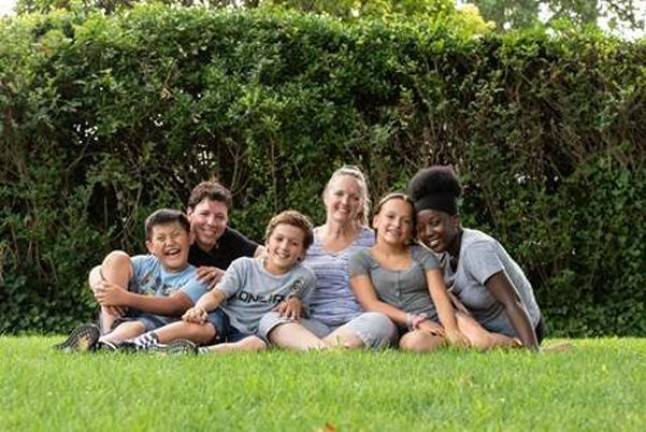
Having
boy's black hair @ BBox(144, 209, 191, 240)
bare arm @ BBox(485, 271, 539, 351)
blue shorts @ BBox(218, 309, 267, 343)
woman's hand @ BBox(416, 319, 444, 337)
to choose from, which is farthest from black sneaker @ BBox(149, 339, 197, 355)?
bare arm @ BBox(485, 271, 539, 351)

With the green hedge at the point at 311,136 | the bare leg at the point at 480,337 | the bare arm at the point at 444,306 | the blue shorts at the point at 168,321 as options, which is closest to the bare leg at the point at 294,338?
the blue shorts at the point at 168,321

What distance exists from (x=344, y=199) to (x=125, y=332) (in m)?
1.57

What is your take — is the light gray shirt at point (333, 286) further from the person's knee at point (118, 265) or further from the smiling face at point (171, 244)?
the person's knee at point (118, 265)

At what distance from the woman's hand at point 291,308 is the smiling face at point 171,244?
68cm

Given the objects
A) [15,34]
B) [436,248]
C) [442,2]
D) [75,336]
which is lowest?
[75,336]

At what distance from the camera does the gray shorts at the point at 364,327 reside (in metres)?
7.39

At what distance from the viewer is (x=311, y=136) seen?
10.8m

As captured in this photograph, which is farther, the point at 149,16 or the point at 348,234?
the point at 149,16

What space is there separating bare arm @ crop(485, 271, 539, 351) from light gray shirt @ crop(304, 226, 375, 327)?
0.88 metres

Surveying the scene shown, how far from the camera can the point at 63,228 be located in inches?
429

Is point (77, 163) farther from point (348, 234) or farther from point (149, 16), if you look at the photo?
point (348, 234)

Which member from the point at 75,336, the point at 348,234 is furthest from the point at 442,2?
the point at 75,336

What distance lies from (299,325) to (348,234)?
34.5 inches

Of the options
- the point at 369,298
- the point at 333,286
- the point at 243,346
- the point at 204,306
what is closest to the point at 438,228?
the point at 369,298
